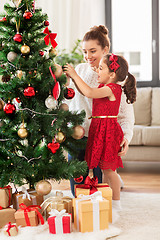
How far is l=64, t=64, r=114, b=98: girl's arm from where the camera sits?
1779 millimetres

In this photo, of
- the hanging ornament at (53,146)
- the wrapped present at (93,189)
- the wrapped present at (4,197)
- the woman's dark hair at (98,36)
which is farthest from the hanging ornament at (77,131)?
the woman's dark hair at (98,36)

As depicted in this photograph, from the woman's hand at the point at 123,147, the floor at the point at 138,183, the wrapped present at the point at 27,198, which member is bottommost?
the floor at the point at 138,183

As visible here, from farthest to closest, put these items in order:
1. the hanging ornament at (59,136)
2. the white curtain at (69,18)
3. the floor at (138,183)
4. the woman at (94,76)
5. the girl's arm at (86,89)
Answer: the white curtain at (69,18), the floor at (138,183), the woman at (94,76), the girl's arm at (86,89), the hanging ornament at (59,136)

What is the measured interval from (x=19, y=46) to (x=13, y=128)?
43 centimetres

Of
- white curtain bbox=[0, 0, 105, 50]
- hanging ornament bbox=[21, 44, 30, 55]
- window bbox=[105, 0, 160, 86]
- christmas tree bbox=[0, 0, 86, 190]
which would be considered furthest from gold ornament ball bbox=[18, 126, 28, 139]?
window bbox=[105, 0, 160, 86]

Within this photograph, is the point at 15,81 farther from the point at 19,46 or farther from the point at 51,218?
the point at 51,218

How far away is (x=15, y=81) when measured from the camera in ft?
5.36

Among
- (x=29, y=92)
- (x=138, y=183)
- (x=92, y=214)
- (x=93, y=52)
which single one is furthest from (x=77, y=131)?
(x=138, y=183)

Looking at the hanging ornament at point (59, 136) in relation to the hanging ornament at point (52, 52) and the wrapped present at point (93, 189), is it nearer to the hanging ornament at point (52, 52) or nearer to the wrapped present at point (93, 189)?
the wrapped present at point (93, 189)

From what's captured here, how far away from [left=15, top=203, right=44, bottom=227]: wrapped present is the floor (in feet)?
3.04

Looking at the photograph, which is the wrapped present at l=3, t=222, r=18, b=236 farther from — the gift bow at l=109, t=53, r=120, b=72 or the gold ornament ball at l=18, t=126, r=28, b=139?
the gift bow at l=109, t=53, r=120, b=72

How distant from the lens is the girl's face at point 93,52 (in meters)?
2.00

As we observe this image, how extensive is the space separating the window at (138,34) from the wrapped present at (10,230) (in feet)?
9.65

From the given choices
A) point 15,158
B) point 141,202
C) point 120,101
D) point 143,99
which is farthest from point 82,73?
point 143,99
